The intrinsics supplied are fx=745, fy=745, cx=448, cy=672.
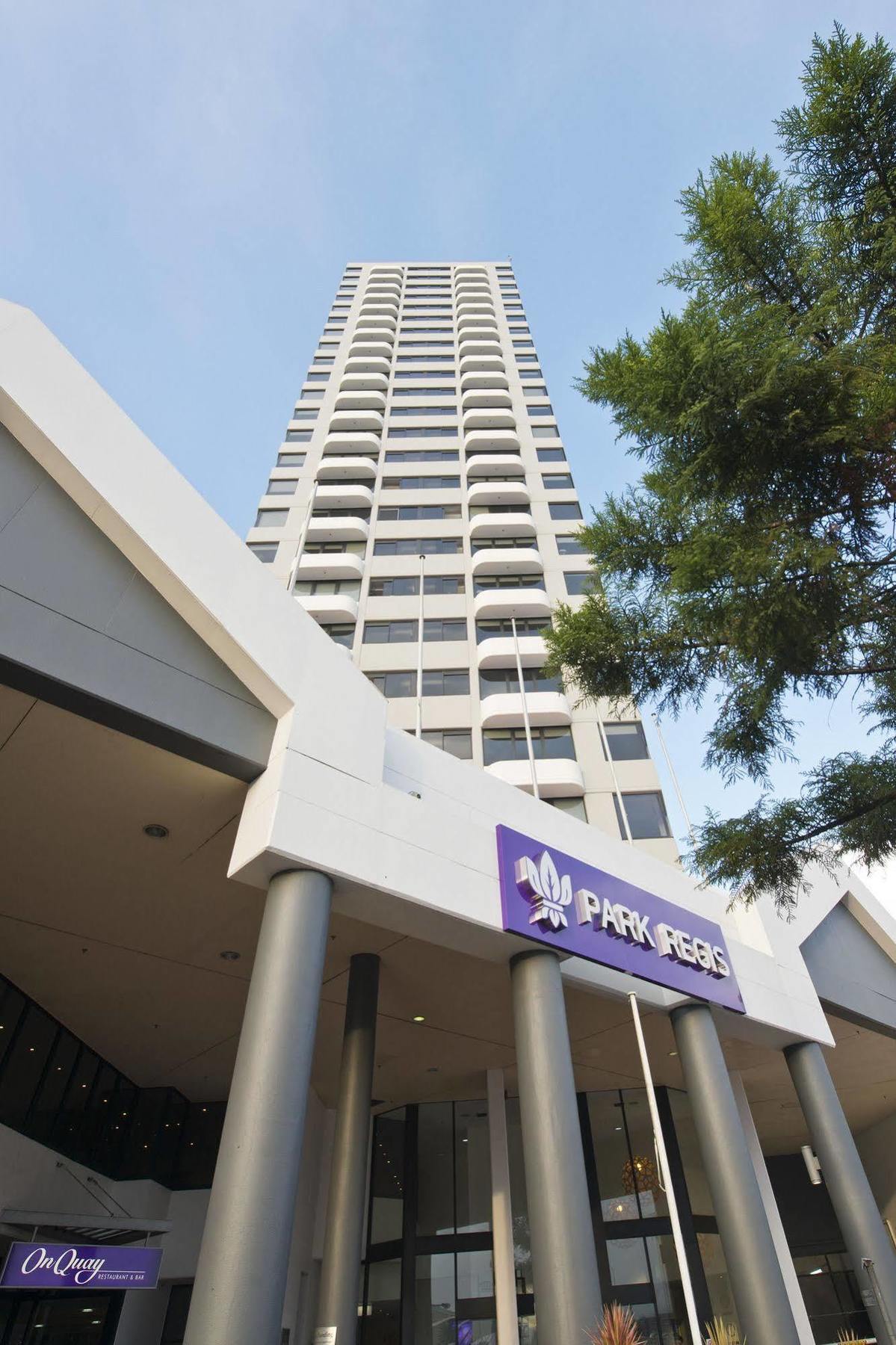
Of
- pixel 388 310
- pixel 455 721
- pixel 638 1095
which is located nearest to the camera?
pixel 638 1095

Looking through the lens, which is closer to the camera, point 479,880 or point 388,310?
point 479,880

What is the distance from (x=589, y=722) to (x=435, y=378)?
27.9m

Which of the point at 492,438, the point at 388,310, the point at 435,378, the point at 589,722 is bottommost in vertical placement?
the point at 589,722

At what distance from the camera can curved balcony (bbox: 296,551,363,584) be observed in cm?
3044

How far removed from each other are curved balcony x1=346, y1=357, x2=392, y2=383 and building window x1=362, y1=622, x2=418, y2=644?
2155 centimetres

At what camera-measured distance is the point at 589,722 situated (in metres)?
25.9

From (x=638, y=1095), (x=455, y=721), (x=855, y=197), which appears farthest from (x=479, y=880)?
(x=455, y=721)

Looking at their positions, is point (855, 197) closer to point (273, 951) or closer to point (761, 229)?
point (761, 229)

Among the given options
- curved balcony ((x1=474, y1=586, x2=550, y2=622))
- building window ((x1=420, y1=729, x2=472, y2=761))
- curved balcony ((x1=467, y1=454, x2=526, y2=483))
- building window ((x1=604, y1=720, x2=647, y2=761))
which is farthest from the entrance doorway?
curved balcony ((x1=467, y1=454, x2=526, y2=483))

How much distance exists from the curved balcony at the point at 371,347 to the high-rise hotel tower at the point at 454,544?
14 centimetres

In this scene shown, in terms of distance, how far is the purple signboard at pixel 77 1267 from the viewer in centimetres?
916

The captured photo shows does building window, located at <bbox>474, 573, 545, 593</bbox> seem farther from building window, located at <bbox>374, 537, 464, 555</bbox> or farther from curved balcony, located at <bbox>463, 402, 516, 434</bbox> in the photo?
curved balcony, located at <bbox>463, 402, 516, 434</bbox>

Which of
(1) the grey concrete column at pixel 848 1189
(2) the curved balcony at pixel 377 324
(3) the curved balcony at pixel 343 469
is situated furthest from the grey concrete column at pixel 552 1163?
(2) the curved balcony at pixel 377 324

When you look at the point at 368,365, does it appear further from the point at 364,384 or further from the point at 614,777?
the point at 614,777
